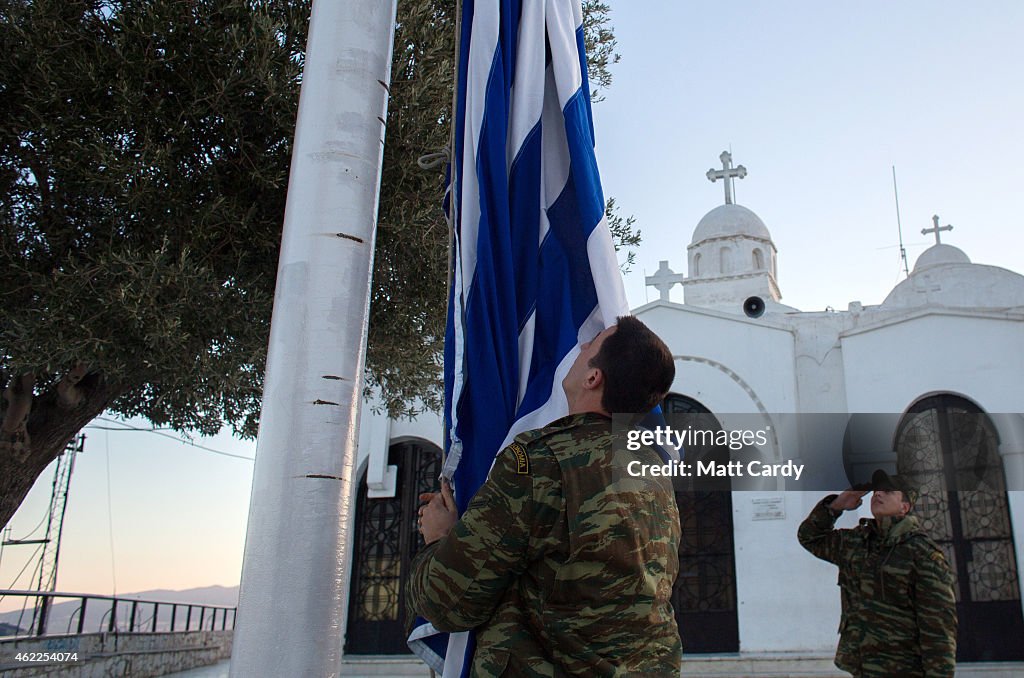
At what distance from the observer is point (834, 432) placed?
720 centimetres

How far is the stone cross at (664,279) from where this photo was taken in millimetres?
17438

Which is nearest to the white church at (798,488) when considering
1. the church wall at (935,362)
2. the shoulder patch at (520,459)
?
the church wall at (935,362)

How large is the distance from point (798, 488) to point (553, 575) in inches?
354

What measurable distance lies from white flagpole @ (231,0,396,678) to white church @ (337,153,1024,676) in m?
9.10

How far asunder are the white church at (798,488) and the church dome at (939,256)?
10105mm

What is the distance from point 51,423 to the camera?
5320 mm

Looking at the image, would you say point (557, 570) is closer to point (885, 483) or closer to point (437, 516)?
point (437, 516)

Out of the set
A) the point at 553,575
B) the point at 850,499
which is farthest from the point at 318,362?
the point at 850,499

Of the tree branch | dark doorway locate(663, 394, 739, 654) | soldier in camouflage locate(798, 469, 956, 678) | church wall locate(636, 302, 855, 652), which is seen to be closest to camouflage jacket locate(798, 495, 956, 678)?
soldier in camouflage locate(798, 469, 956, 678)

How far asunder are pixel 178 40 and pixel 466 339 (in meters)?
3.18

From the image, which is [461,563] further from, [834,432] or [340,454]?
[834,432]

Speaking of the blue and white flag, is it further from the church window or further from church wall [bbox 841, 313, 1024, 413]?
the church window

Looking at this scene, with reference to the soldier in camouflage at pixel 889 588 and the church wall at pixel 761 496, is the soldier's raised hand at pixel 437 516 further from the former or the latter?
the church wall at pixel 761 496

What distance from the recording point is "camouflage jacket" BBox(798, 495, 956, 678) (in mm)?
4156
